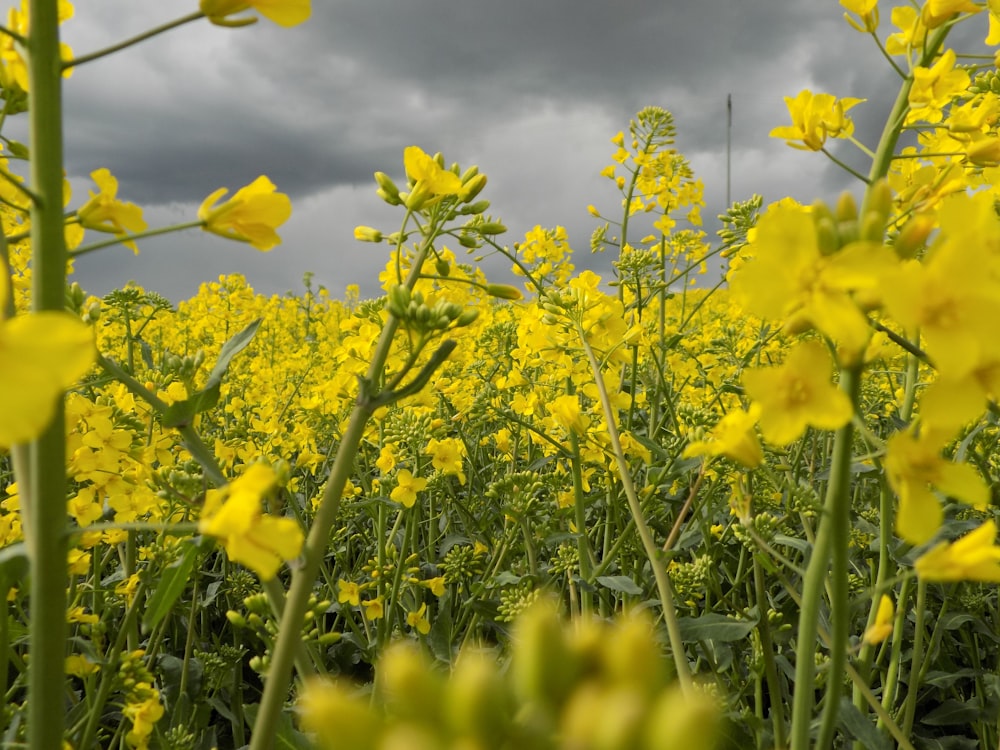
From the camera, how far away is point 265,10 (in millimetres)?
1078

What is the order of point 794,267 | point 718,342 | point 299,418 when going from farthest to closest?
point 299,418, point 718,342, point 794,267

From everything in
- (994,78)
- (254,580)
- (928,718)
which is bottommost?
(928,718)

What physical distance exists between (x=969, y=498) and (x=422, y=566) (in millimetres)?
2685

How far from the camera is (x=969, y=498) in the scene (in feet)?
3.02

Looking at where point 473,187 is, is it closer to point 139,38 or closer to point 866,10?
point 139,38

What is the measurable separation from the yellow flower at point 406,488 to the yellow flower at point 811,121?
5.43 ft

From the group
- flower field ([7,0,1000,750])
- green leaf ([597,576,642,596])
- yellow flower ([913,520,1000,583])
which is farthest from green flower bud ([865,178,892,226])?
green leaf ([597,576,642,596])

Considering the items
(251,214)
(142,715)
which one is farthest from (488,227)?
(142,715)

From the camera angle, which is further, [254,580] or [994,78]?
[254,580]

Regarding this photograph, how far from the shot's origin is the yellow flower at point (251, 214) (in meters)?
1.10

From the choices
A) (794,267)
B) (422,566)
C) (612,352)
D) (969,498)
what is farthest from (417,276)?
(422,566)

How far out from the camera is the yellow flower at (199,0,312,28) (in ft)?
3.37

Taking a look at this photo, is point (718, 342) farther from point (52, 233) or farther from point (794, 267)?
point (52, 233)

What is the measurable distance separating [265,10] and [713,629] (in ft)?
5.46
